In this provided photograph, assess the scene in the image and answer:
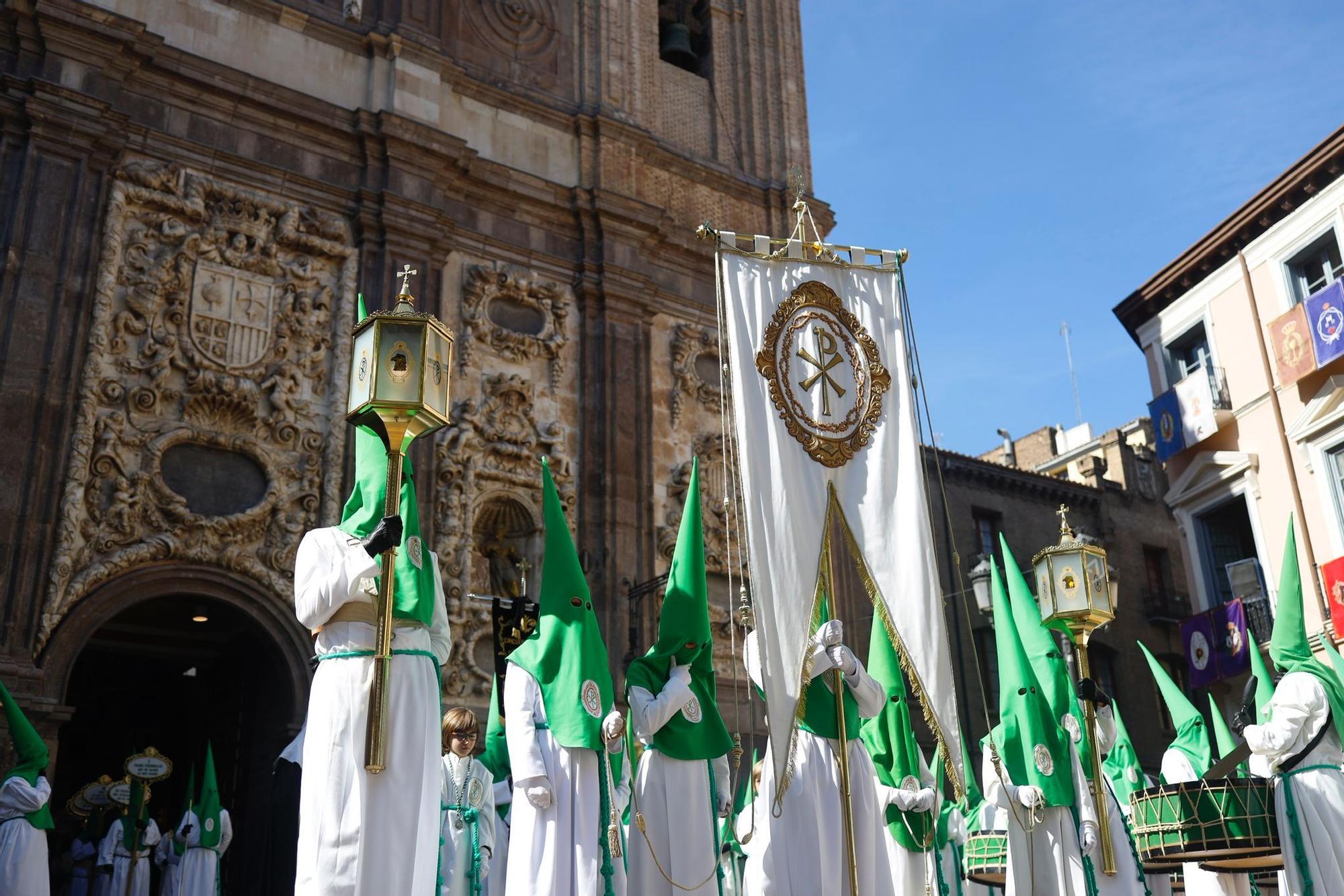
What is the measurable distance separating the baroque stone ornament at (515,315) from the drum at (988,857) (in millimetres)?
8231

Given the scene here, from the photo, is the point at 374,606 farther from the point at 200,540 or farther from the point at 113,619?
the point at 113,619

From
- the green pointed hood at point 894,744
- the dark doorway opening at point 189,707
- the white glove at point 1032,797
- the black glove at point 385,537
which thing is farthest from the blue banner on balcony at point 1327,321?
the black glove at point 385,537

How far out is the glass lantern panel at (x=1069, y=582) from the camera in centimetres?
1062

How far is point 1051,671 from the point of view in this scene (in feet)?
33.8

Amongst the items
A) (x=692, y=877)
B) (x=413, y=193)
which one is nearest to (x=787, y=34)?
(x=413, y=193)

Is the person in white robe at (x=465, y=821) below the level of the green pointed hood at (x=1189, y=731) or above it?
below

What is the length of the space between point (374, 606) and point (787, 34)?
16743 millimetres

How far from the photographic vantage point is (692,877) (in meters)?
8.18

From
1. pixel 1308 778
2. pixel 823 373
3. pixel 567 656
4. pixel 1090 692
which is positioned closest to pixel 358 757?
pixel 567 656

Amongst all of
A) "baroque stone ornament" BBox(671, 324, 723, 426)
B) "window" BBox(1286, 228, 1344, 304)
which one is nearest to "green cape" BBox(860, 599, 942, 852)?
"baroque stone ornament" BBox(671, 324, 723, 426)

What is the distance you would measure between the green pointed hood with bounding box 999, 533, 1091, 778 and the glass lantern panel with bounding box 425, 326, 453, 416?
480cm

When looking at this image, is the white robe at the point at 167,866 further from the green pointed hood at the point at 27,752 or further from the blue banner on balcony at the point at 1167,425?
the blue banner on balcony at the point at 1167,425

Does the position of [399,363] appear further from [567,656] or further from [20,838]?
[20,838]

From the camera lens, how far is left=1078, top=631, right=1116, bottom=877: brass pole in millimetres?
9750
